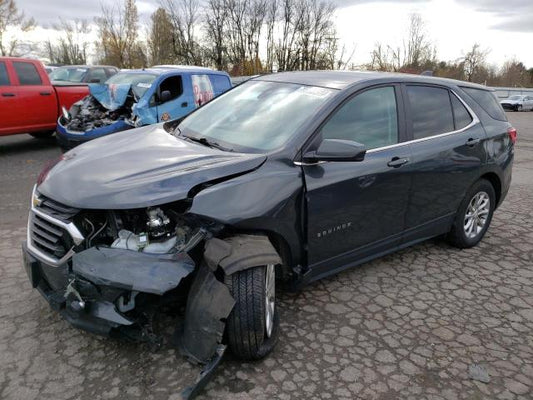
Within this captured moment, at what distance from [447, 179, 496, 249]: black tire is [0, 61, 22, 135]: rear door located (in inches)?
316

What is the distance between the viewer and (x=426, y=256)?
438cm

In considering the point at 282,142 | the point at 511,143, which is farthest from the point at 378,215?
the point at 511,143

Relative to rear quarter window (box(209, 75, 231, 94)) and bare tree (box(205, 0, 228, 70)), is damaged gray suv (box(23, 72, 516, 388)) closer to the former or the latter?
rear quarter window (box(209, 75, 231, 94))

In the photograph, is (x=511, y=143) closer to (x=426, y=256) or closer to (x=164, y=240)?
(x=426, y=256)

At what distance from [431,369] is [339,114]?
1.84m

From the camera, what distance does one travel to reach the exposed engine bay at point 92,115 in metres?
8.12

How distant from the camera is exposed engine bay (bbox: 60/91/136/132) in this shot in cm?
812

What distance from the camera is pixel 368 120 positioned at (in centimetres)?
345

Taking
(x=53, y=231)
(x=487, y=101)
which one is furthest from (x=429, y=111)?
(x=53, y=231)

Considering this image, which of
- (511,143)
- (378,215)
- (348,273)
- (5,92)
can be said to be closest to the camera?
(378,215)

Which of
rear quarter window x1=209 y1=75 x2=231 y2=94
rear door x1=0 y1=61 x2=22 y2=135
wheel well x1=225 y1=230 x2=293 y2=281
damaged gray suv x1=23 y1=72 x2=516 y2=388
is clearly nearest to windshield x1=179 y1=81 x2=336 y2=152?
damaged gray suv x1=23 y1=72 x2=516 y2=388

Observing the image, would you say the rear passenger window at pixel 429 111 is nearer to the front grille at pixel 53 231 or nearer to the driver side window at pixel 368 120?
the driver side window at pixel 368 120

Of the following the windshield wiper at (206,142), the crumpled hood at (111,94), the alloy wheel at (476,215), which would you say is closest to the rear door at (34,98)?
the crumpled hood at (111,94)

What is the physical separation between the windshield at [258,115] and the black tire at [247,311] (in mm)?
949
